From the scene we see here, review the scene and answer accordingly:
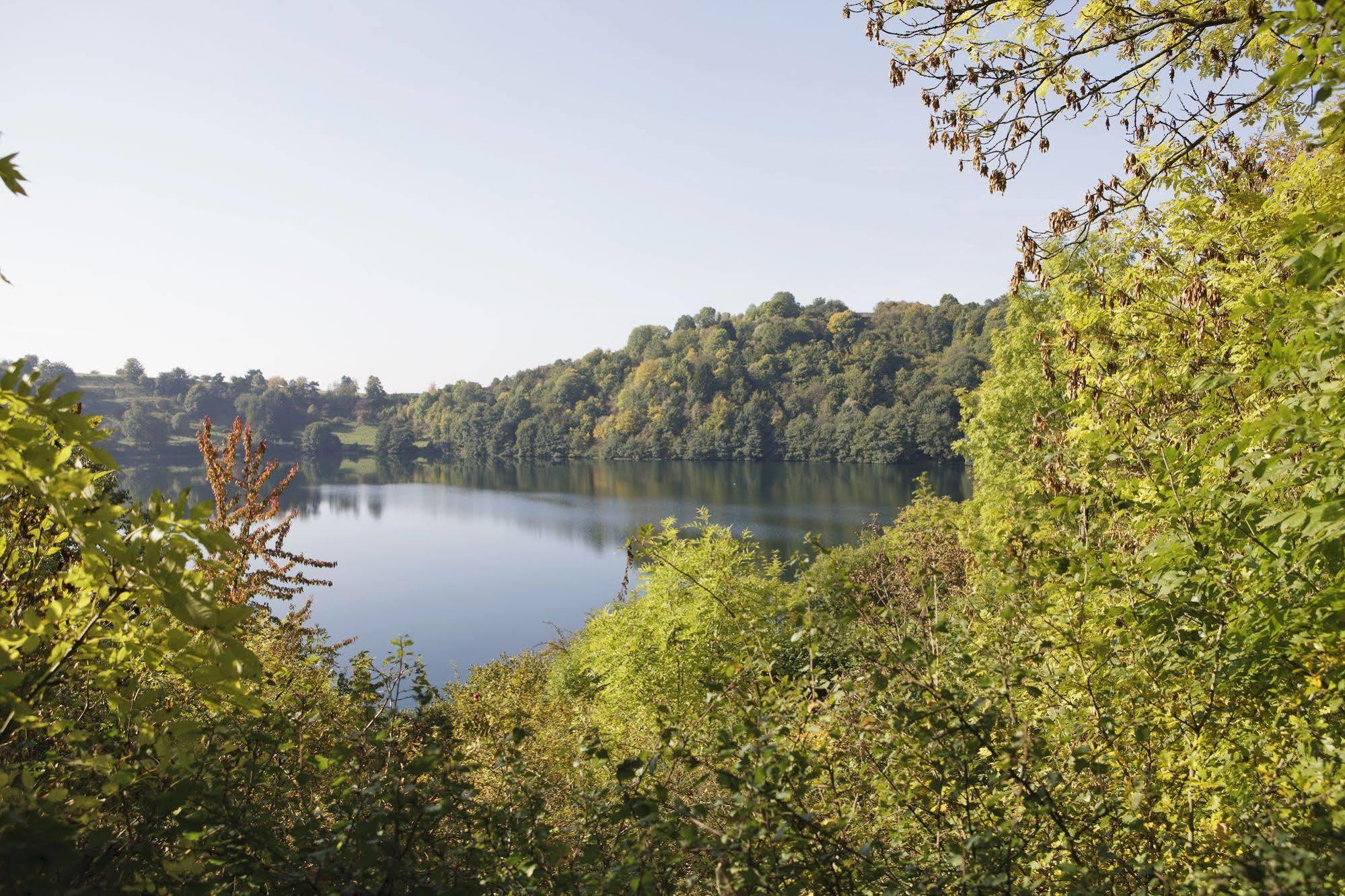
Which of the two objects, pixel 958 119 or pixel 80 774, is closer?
pixel 80 774

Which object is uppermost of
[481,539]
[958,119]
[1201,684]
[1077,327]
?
[958,119]

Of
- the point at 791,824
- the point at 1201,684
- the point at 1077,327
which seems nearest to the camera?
the point at 791,824

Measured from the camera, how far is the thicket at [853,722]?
5.47 feet

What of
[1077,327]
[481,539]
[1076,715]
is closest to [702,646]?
[1077,327]

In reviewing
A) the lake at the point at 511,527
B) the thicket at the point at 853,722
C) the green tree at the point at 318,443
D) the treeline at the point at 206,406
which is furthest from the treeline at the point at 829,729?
the green tree at the point at 318,443

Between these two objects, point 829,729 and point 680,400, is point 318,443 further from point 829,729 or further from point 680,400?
point 829,729

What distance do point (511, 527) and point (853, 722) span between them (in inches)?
2061

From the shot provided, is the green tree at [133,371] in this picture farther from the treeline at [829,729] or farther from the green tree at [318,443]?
the treeline at [829,729]

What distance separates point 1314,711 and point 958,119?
11.9 ft

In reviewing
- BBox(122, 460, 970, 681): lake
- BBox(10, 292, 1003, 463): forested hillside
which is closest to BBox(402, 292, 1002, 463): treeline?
BBox(10, 292, 1003, 463): forested hillside

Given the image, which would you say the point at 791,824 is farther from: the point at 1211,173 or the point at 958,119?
the point at 1211,173

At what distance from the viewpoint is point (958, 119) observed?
4.77m

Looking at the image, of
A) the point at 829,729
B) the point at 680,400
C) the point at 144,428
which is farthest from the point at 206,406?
the point at 829,729

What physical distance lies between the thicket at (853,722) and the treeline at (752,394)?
7219cm
